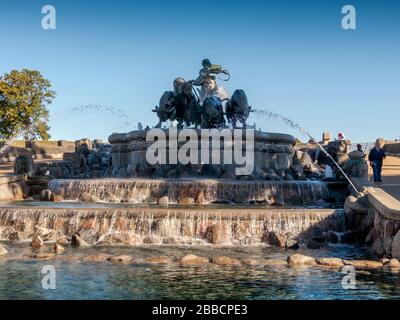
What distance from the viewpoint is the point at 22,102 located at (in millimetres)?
43875

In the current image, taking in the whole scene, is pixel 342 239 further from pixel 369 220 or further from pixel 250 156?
pixel 250 156

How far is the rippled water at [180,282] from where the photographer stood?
28.8ft

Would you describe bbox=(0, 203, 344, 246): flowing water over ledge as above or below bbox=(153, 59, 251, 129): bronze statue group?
below

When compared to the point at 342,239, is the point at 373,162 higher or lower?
higher

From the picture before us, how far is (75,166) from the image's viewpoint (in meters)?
31.5

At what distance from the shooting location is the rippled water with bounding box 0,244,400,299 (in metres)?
8.77

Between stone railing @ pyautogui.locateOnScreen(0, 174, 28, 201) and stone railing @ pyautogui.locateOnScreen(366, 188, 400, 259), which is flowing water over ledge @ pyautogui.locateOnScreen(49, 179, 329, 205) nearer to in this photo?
stone railing @ pyautogui.locateOnScreen(0, 174, 28, 201)

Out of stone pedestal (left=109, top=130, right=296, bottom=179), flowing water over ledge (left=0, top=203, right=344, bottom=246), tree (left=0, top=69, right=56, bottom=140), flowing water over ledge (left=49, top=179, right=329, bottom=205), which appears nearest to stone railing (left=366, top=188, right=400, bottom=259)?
flowing water over ledge (left=0, top=203, right=344, bottom=246)

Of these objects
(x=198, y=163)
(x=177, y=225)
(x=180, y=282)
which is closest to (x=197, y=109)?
(x=198, y=163)

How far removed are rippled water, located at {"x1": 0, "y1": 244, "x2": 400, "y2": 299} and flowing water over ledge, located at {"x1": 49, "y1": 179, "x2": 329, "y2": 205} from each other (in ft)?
24.7

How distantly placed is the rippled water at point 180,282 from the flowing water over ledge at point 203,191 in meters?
7.54
